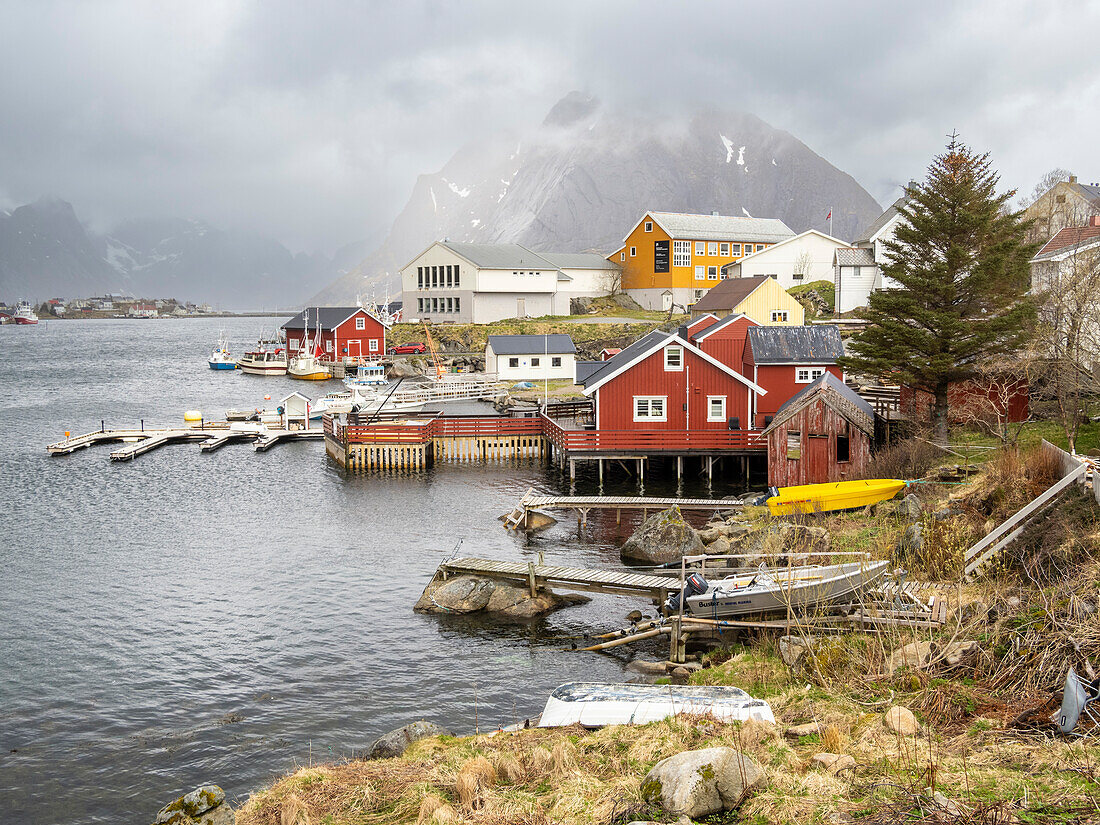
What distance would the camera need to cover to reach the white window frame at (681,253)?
9194 cm

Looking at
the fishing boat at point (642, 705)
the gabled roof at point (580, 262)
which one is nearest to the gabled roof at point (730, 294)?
the gabled roof at point (580, 262)

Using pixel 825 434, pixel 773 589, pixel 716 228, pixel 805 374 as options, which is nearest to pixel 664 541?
pixel 773 589

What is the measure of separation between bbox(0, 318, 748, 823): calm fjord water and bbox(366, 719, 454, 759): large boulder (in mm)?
1113

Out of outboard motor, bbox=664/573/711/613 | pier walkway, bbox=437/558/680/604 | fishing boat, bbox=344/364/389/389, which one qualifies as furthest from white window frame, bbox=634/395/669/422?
fishing boat, bbox=344/364/389/389

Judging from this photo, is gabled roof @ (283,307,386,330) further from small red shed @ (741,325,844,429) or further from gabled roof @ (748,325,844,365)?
small red shed @ (741,325,844,429)

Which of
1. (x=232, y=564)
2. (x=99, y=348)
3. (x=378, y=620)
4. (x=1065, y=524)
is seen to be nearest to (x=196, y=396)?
(x=232, y=564)

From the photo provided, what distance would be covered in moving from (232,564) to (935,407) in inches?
1065

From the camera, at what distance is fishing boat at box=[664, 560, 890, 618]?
58.8ft

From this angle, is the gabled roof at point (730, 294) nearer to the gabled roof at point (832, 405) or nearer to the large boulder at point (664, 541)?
the gabled roof at point (832, 405)

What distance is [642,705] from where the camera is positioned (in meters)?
14.1

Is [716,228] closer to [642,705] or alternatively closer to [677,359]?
[677,359]

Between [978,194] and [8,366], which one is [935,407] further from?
[8,366]

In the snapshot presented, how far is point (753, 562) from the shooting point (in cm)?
2300

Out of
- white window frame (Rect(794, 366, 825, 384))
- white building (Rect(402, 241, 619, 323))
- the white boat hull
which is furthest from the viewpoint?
white building (Rect(402, 241, 619, 323))
